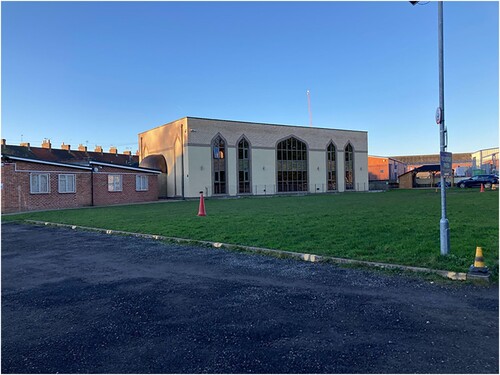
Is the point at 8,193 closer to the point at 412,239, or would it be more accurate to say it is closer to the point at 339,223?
the point at 339,223

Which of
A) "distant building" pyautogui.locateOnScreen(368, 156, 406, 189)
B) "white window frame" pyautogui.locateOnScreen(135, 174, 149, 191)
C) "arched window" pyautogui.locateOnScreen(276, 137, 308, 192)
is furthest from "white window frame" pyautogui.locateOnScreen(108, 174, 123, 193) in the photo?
"distant building" pyautogui.locateOnScreen(368, 156, 406, 189)

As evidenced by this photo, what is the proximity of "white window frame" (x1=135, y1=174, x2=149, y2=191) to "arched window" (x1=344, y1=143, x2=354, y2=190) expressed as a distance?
93.7ft

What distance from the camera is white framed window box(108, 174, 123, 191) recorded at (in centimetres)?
3000

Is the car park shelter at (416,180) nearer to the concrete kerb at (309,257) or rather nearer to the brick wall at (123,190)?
the brick wall at (123,190)

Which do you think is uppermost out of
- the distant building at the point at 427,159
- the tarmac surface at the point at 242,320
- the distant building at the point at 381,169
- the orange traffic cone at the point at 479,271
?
the distant building at the point at 427,159

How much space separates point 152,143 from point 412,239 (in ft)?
130

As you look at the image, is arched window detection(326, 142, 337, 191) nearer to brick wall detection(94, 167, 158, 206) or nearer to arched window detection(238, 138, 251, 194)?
arched window detection(238, 138, 251, 194)

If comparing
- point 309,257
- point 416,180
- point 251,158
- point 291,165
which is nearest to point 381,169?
point 416,180

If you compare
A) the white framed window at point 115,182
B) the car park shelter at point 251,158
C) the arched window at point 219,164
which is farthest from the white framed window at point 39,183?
the arched window at point 219,164

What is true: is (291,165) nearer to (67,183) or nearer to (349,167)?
(349,167)

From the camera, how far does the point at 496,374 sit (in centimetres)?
302

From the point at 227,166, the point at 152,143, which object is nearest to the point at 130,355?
the point at 227,166

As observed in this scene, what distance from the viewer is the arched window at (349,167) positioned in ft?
167

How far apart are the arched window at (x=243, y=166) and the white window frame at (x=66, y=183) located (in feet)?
62.2
